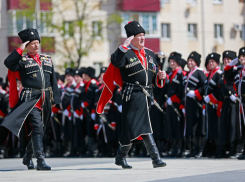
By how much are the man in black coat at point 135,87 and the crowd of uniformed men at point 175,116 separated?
1.86m

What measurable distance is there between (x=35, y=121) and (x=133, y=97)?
169 cm

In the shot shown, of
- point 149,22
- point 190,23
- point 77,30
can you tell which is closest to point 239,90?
point 77,30

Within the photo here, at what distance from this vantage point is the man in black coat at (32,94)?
11078 mm

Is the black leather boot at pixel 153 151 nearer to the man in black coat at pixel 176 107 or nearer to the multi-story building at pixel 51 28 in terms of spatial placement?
the man in black coat at pixel 176 107

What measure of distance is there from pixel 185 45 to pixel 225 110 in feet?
A: 103

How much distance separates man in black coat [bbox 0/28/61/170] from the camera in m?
11.1

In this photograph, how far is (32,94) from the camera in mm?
11258

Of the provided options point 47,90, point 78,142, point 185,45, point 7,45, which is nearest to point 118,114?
point 78,142

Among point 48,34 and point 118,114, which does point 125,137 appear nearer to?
point 118,114

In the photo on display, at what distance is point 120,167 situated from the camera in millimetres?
11312

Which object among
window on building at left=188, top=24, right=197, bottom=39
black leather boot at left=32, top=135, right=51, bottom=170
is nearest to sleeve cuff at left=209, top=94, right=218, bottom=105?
black leather boot at left=32, top=135, right=51, bottom=170

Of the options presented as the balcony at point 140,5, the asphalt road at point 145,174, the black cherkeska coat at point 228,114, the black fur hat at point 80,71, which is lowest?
the asphalt road at point 145,174

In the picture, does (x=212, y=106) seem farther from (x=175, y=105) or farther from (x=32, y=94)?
(x=32, y=94)

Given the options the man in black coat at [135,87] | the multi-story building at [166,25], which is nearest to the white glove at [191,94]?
the man in black coat at [135,87]
